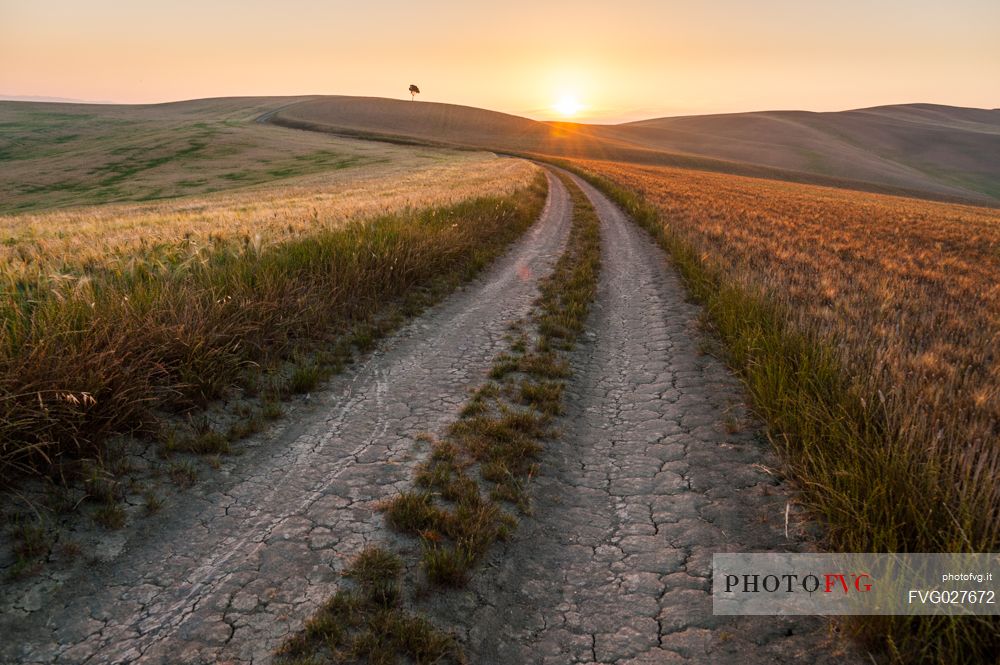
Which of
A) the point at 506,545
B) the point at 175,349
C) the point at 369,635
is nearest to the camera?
the point at 369,635

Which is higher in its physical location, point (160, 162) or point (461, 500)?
point (160, 162)

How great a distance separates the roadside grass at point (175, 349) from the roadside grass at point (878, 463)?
15.3ft

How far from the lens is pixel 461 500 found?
3.90 metres

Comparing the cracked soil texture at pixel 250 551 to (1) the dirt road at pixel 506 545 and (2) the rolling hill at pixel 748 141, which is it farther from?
(2) the rolling hill at pixel 748 141

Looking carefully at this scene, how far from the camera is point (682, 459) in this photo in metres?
4.68

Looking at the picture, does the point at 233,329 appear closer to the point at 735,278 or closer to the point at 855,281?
the point at 735,278

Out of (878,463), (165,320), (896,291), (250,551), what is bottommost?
(250,551)

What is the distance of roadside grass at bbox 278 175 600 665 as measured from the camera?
2766 millimetres

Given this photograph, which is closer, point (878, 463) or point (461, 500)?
point (878, 463)

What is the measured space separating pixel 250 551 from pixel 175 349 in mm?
2719

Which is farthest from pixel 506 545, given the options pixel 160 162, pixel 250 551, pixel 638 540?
pixel 160 162

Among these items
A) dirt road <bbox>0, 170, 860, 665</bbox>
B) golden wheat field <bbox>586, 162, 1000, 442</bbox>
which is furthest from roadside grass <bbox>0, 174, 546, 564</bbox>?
golden wheat field <bbox>586, 162, 1000, 442</bbox>

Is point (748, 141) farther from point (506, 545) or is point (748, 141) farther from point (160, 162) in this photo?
point (506, 545)

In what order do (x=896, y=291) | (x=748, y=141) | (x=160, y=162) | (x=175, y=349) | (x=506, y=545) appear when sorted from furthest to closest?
(x=748, y=141) < (x=160, y=162) < (x=896, y=291) < (x=175, y=349) < (x=506, y=545)
